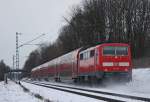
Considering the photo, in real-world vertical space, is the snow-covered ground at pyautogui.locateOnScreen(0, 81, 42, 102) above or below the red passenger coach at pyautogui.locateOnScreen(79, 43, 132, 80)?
below

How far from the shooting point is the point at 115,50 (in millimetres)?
30891

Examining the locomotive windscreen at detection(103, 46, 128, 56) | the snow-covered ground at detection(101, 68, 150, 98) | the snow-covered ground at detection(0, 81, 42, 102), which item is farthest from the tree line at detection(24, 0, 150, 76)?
the snow-covered ground at detection(0, 81, 42, 102)

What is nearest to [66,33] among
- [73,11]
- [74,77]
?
[73,11]

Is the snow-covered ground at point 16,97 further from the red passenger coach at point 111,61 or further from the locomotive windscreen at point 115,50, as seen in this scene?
the locomotive windscreen at point 115,50


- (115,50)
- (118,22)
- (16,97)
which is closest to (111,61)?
(115,50)

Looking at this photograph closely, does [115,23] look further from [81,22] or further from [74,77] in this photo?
[74,77]

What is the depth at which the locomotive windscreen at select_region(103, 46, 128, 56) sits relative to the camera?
3072cm

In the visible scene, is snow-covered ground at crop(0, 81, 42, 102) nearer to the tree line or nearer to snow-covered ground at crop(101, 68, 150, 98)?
snow-covered ground at crop(101, 68, 150, 98)

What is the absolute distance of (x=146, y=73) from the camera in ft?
110

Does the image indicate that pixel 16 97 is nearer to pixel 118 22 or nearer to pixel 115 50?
pixel 115 50

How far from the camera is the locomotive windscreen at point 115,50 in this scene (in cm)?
3072

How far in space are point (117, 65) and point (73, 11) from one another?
62.6m

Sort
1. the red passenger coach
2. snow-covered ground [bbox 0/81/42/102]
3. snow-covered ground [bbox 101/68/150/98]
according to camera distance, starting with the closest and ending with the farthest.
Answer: snow-covered ground [bbox 0/81/42/102]
snow-covered ground [bbox 101/68/150/98]
the red passenger coach

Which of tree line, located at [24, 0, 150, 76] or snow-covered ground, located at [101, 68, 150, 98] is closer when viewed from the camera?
snow-covered ground, located at [101, 68, 150, 98]
